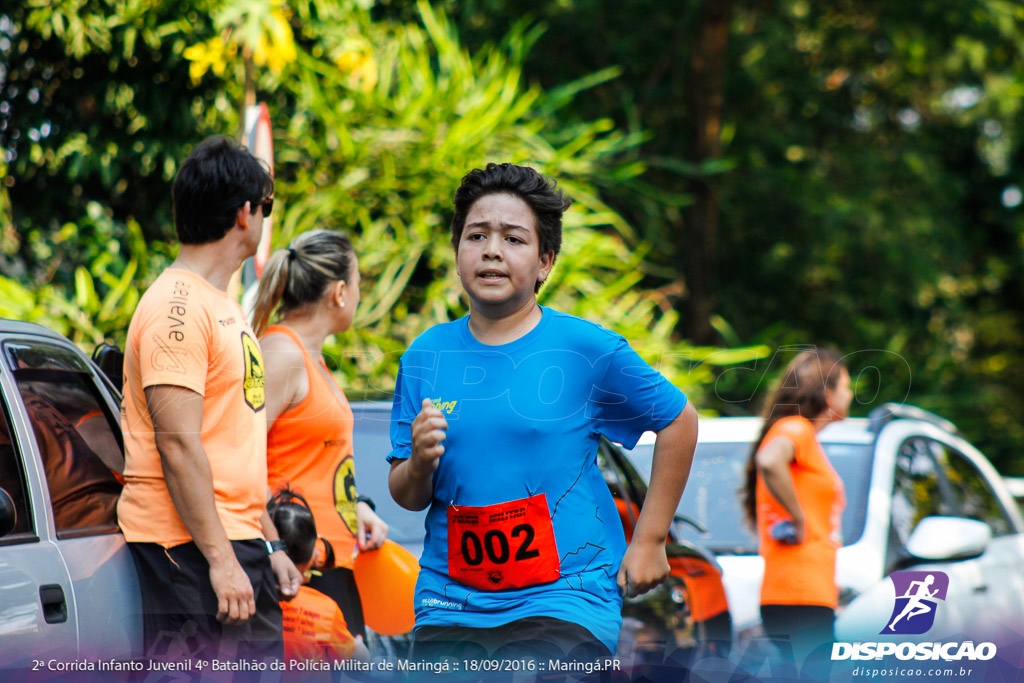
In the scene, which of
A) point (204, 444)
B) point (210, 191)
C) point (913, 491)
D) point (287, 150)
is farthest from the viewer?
point (287, 150)

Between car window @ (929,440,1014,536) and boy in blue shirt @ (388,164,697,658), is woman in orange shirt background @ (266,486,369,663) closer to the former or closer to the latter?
boy in blue shirt @ (388,164,697,658)

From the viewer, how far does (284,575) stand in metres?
2.99

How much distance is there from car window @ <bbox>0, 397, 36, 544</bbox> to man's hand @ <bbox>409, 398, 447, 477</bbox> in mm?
1056

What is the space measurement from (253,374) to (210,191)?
20.9 inches

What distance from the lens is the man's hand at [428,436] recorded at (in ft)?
7.18

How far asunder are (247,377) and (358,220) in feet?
16.3

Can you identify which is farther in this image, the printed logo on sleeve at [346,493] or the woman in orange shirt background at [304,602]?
the printed logo on sleeve at [346,493]

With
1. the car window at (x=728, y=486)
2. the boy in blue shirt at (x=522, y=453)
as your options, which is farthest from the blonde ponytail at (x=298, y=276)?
the car window at (x=728, y=486)

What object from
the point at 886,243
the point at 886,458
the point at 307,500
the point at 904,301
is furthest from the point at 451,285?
the point at 904,301


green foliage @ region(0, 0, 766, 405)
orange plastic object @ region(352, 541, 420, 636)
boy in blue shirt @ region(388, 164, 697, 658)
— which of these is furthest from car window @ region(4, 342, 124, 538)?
green foliage @ region(0, 0, 766, 405)

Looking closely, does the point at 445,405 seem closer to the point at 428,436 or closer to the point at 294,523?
the point at 428,436

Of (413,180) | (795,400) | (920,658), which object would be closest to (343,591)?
(920,658)

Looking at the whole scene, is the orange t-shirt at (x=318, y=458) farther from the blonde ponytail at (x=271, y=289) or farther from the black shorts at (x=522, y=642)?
the black shorts at (x=522, y=642)

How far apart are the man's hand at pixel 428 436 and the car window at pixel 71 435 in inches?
42.4
